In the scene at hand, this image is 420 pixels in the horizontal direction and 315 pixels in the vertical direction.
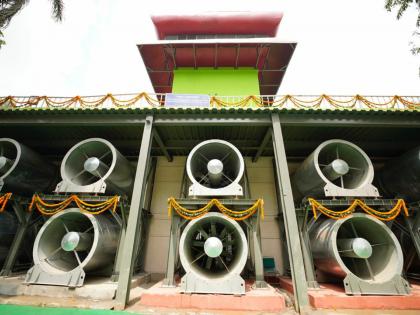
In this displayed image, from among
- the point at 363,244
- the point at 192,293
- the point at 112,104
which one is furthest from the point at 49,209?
the point at 363,244

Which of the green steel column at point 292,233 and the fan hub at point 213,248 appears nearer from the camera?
the green steel column at point 292,233

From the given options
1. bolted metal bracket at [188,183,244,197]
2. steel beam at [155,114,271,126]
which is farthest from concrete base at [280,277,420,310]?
steel beam at [155,114,271,126]

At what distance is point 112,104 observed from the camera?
335 inches

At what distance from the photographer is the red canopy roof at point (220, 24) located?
43.2 ft

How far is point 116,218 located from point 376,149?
41.4ft

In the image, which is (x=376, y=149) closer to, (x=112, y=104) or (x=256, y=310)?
(x=256, y=310)

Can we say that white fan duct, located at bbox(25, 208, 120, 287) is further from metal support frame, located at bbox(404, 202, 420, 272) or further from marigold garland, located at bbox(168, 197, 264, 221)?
metal support frame, located at bbox(404, 202, 420, 272)

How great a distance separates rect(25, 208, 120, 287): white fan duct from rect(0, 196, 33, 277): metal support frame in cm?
159

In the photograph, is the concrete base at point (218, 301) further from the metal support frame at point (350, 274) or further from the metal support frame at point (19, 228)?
the metal support frame at point (19, 228)

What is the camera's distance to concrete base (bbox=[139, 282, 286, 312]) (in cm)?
564

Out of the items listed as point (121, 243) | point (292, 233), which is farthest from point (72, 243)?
point (292, 233)

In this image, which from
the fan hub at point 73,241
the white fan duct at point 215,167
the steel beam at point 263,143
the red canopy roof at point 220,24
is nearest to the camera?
the fan hub at point 73,241

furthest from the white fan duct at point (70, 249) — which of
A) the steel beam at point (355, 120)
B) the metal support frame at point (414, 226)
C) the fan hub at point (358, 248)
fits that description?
the metal support frame at point (414, 226)

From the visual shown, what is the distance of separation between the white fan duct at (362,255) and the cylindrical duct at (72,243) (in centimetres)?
779
